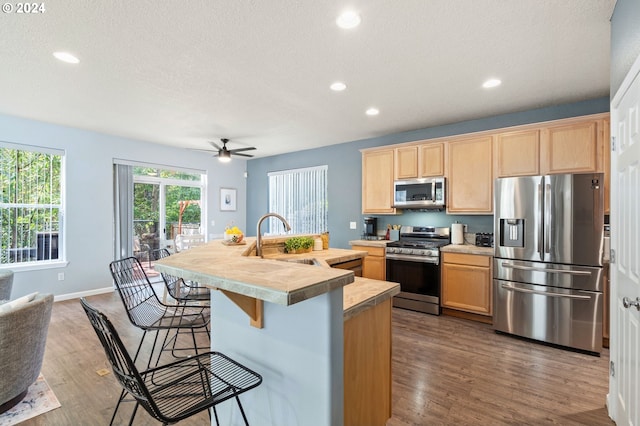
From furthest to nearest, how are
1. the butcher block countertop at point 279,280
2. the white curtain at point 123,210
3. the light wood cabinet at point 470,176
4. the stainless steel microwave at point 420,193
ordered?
the white curtain at point 123,210 < the stainless steel microwave at point 420,193 < the light wood cabinet at point 470,176 < the butcher block countertop at point 279,280

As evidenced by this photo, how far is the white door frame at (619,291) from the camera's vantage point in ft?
5.25

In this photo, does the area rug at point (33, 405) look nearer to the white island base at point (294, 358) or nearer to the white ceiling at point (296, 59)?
the white island base at point (294, 358)

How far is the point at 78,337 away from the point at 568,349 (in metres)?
4.98

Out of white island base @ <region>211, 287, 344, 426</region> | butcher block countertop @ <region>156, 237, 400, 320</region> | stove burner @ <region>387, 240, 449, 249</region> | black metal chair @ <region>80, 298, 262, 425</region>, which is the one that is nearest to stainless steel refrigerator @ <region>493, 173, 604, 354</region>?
stove burner @ <region>387, 240, 449, 249</region>

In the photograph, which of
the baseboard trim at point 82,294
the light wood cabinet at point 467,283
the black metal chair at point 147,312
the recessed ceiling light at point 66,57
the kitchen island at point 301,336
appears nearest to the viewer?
the kitchen island at point 301,336

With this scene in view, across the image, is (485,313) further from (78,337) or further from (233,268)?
(78,337)

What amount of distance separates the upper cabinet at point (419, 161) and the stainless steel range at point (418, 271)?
0.89 meters

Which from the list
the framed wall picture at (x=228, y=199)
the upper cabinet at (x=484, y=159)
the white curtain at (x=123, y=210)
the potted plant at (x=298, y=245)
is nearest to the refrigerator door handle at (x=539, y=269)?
the upper cabinet at (x=484, y=159)

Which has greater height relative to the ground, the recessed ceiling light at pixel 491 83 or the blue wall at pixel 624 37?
the recessed ceiling light at pixel 491 83

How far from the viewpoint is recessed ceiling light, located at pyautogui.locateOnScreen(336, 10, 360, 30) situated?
79.1 inches

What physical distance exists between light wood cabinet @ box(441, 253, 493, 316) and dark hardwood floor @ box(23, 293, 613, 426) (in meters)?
0.29

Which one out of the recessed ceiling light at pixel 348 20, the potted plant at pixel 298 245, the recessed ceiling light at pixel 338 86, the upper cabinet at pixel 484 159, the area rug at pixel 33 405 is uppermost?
the recessed ceiling light at pixel 338 86

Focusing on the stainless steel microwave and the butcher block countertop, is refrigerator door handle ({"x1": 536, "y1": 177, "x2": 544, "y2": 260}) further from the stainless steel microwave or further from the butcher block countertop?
the butcher block countertop

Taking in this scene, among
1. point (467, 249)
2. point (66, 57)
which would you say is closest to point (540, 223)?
point (467, 249)
